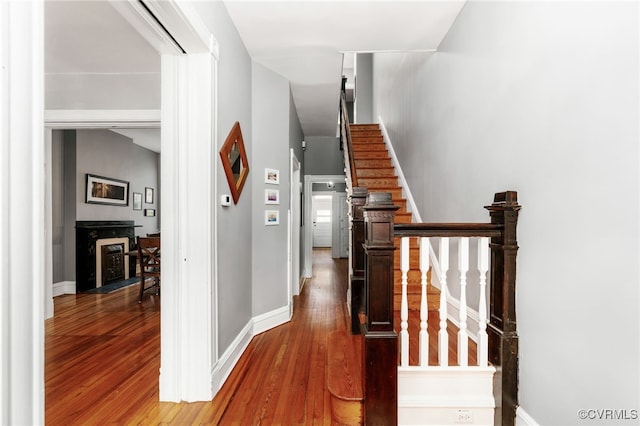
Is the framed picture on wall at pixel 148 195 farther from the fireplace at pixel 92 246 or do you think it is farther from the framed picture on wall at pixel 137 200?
the fireplace at pixel 92 246

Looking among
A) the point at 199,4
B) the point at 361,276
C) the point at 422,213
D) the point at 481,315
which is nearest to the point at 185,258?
the point at 361,276

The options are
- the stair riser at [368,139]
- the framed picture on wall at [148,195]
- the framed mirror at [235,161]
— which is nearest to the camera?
the framed mirror at [235,161]

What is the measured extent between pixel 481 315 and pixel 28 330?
6.28 feet

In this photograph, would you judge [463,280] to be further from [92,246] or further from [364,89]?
[364,89]

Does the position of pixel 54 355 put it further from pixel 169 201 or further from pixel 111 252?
pixel 111 252

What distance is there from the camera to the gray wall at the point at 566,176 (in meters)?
1.14

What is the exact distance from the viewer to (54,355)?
2.74 meters

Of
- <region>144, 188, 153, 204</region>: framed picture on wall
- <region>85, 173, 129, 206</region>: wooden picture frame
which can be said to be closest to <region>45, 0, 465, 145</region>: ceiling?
<region>85, 173, 129, 206</region>: wooden picture frame

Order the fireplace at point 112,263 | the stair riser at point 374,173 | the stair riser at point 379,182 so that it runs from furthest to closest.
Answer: the fireplace at point 112,263
the stair riser at point 374,173
the stair riser at point 379,182

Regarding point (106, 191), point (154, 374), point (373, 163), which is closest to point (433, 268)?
point (373, 163)

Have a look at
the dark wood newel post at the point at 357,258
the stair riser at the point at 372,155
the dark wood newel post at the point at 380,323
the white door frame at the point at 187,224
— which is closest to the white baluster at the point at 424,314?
the dark wood newel post at the point at 380,323

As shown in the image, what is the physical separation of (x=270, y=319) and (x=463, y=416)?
2.09 meters

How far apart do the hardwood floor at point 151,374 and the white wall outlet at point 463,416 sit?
28.1 inches

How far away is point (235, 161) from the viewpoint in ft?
8.58
